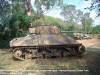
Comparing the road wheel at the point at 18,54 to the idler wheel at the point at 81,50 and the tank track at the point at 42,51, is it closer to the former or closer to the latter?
the tank track at the point at 42,51

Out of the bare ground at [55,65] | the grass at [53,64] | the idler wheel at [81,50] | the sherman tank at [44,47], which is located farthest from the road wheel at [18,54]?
the idler wheel at [81,50]

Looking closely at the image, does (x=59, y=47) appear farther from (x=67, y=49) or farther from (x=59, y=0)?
(x=59, y=0)

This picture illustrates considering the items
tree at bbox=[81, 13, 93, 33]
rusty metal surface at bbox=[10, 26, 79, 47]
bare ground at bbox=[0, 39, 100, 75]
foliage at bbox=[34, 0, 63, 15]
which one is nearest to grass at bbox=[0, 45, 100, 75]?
bare ground at bbox=[0, 39, 100, 75]

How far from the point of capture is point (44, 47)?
18250 millimetres

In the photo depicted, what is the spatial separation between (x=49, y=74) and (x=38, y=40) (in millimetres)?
6274

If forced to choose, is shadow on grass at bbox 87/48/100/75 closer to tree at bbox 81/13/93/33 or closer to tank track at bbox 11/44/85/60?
→ tank track at bbox 11/44/85/60

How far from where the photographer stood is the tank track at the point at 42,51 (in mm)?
18250

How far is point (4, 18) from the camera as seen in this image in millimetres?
31531

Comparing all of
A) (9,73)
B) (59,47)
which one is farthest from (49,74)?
(59,47)

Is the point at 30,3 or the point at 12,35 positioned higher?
the point at 30,3

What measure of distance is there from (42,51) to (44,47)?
0.33 meters

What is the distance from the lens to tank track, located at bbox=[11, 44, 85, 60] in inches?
719

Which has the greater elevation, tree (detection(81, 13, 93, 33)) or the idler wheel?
the idler wheel

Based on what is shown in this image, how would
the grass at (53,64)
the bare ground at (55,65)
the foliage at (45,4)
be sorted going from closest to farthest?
the bare ground at (55,65), the grass at (53,64), the foliage at (45,4)
